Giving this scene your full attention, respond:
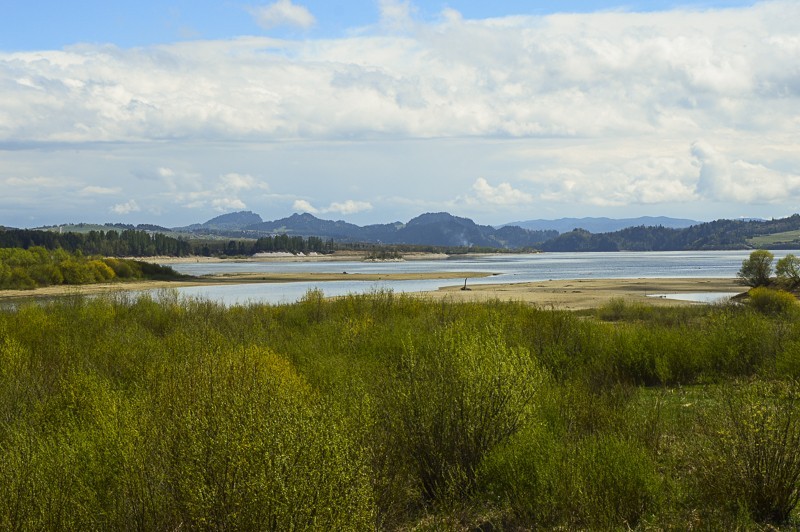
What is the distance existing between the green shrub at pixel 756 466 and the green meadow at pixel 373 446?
3 centimetres

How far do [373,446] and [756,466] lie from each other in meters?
5.91

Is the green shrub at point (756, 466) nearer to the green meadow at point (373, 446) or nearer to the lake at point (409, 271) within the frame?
the green meadow at point (373, 446)

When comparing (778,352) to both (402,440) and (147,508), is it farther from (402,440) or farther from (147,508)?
(147,508)

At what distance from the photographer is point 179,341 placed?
65.4 feet

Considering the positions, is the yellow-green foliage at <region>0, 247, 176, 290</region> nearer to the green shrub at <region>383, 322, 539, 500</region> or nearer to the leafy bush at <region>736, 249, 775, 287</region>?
the leafy bush at <region>736, 249, 775, 287</region>

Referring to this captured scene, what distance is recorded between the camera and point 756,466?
11.3 m

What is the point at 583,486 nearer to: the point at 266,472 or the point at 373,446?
the point at 373,446

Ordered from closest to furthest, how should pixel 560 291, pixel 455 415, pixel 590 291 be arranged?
pixel 455 415
pixel 590 291
pixel 560 291

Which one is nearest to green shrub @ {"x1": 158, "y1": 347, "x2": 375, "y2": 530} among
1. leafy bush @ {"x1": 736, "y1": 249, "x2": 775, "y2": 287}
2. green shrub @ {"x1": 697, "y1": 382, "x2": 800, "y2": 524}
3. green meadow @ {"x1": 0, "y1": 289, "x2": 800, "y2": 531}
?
green meadow @ {"x1": 0, "y1": 289, "x2": 800, "y2": 531}

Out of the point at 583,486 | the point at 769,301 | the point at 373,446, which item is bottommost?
the point at 769,301

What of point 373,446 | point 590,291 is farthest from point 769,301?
point 373,446

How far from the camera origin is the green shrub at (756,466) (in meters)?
11.2

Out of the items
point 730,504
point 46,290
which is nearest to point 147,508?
point 730,504

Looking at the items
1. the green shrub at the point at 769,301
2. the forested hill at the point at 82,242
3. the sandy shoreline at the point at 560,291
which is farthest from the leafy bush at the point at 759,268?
the forested hill at the point at 82,242
